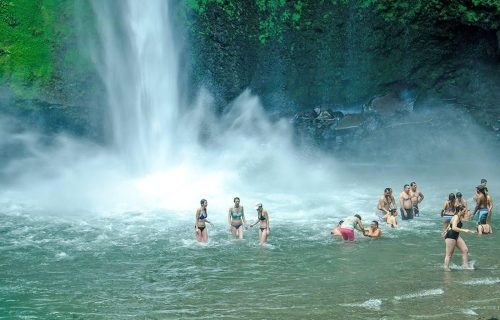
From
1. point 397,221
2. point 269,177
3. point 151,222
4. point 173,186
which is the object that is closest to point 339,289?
point 397,221

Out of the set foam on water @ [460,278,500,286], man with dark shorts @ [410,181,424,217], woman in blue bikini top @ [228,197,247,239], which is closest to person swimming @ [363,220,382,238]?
man with dark shorts @ [410,181,424,217]

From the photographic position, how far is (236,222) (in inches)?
680

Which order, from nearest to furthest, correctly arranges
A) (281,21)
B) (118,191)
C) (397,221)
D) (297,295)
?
(297,295) → (397,221) → (118,191) → (281,21)

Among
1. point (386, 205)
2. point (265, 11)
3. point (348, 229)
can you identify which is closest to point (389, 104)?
point (265, 11)

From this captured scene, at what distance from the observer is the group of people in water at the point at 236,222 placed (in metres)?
16.8

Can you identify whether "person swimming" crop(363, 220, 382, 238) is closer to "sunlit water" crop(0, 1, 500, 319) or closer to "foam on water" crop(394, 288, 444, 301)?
"sunlit water" crop(0, 1, 500, 319)

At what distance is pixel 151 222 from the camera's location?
20125 millimetres

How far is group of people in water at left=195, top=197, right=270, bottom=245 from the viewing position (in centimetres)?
1677

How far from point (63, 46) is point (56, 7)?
1959 millimetres

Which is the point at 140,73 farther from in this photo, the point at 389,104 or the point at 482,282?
the point at 482,282

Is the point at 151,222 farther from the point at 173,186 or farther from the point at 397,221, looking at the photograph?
the point at 397,221

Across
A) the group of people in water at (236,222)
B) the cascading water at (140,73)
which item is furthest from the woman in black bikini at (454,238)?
the cascading water at (140,73)

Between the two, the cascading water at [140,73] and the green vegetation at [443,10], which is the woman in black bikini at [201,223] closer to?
the cascading water at [140,73]

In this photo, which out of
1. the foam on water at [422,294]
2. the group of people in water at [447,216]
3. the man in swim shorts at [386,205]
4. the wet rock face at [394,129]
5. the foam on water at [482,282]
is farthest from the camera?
the wet rock face at [394,129]
